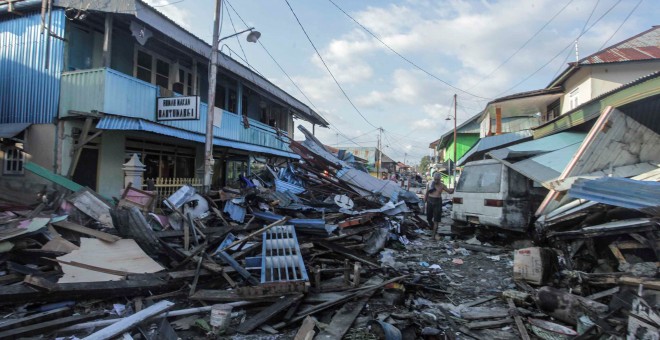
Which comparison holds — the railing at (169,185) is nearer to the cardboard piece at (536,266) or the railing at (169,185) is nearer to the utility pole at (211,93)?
the utility pole at (211,93)

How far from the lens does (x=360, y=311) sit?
4.05m

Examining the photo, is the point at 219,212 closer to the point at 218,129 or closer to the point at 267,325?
the point at 267,325

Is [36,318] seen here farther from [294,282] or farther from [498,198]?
[498,198]

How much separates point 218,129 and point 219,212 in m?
6.03

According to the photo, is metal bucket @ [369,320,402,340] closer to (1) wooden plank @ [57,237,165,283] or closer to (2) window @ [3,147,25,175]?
(1) wooden plank @ [57,237,165,283]

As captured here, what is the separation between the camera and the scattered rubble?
136 inches

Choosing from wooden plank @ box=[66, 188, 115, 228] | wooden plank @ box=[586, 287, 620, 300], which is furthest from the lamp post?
wooden plank @ box=[586, 287, 620, 300]

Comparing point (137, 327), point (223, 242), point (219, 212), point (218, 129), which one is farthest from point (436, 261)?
point (218, 129)

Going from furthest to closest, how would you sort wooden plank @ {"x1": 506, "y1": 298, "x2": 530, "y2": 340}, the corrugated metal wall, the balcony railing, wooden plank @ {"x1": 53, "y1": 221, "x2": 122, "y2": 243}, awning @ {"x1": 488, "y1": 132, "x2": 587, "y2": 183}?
the corrugated metal wall, the balcony railing, awning @ {"x1": 488, "y1": 132, "x2": 587, "y2": 183}, wooden plank @ {"x1": 53, "y1": 221, "x2": 122, "y2": 243}, wooden plank @ {"x1": 506, "y1": 298, "x2": 530, "y2": 340}

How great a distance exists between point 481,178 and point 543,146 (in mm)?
2108

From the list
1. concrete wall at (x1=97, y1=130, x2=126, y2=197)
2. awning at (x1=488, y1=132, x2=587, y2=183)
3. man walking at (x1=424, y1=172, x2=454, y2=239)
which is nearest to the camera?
awning at (x1=488, y1=132, x2=587, y2=183)

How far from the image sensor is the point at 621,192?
4.22m

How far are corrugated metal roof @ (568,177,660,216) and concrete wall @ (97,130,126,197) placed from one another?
1062 cm

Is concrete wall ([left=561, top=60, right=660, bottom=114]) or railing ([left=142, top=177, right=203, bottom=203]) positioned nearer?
railing ([left=142, top=177, right=203, bottom=203])
